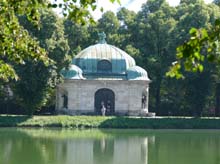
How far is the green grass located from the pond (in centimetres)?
220

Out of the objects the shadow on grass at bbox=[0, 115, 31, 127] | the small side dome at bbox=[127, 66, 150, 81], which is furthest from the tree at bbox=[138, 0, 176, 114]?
the shadow on grass at bbox=[0, 115, 31, 127]

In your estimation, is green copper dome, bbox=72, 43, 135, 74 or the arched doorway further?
green copper dome, bbox=72, 43, 135, 74

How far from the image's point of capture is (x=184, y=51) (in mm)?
3943

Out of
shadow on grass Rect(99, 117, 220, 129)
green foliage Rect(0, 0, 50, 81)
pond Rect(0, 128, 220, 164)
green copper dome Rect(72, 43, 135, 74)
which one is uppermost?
green copper dome Rect(72, 43, 135, 74)

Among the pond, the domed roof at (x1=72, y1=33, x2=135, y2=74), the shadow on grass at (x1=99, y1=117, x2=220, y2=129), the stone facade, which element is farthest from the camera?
the domed roof at (x1=72, y1=33, x2=135, y2=74)

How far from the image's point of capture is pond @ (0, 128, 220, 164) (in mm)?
21594

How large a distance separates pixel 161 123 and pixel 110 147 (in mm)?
14846

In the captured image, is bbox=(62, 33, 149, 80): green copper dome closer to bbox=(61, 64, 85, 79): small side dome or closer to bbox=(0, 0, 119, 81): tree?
bbox=(61, 64, 85, 79): small side dome

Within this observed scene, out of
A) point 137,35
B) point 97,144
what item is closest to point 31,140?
point 97,144

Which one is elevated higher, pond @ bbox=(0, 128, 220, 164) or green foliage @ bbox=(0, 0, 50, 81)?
green foliage @ bbox=(0, 0, 50, 81)

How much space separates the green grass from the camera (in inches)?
1565

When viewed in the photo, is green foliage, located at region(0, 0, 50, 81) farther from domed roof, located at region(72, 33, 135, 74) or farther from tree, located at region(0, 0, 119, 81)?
domed roof, located at region(72, 33, 135, 74)

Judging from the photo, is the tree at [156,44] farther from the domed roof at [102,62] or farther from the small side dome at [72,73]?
the small side dome at [72,73]

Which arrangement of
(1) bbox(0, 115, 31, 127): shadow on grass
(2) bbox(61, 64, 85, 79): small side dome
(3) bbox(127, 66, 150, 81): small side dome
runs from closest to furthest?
(1) bbox(0, 115, 31, 127): shadow on grass, (2) bbox(61, 64, 85, 79): small side dome, (3) bbox(127, 66, 150, 81): small side dome
